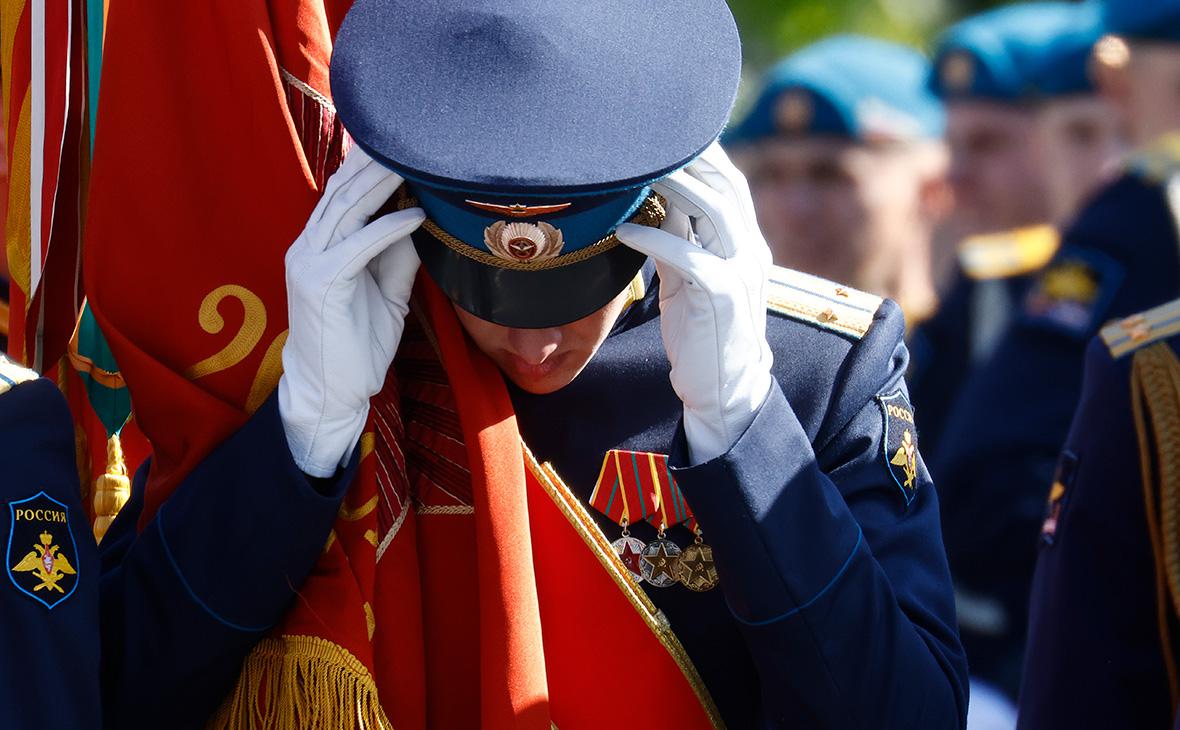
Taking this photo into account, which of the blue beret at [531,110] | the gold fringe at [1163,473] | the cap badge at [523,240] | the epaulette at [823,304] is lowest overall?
→ the gold fringe at [1163,473]

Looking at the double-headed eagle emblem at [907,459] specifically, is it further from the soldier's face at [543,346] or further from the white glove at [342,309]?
the white glove at [342,309]

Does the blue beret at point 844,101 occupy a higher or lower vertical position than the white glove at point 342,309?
lower

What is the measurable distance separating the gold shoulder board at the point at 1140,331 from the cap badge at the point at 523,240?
4.30 ft

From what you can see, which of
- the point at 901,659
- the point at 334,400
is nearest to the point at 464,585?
the point at 334,400

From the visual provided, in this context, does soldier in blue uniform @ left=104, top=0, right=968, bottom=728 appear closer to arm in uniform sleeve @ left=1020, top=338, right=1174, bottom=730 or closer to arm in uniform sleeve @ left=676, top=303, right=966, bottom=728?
arm in uniform sleeve @ left=676, top=303, right=966, bottom=728

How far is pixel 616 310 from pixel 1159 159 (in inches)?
103

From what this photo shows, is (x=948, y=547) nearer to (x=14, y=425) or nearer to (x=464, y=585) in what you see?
(x=464, y=585)

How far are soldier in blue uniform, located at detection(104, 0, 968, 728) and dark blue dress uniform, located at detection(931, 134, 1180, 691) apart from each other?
8.84 feet

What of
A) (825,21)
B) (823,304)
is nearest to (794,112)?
(823,304)

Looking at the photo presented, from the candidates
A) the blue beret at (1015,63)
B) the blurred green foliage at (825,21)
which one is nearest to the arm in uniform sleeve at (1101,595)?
the blue beret at (1015,63)

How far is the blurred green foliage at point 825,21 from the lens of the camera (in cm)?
1254

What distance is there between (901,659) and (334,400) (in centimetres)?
88

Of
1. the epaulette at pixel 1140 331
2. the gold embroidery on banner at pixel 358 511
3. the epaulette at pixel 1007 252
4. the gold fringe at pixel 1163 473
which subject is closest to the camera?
the gold embroidery on banner at pixel 358 511

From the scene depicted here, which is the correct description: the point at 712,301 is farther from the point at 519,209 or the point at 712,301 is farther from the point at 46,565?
the point at 46,565
